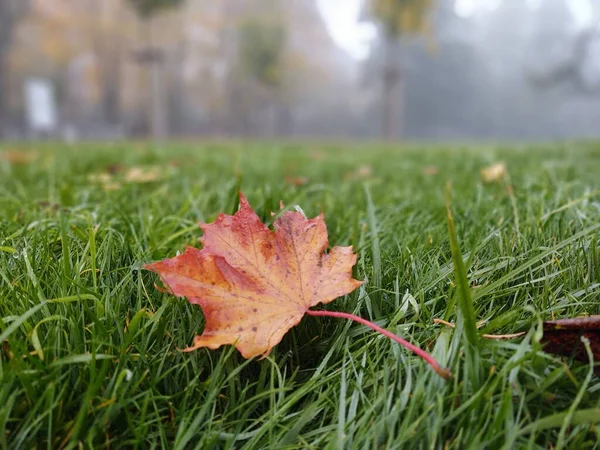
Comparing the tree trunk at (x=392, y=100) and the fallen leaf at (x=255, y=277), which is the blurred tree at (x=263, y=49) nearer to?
the tree trunk at (x=392, y=100)

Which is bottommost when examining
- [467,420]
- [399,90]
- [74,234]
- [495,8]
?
[467,420]

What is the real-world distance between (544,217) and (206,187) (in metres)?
1.29

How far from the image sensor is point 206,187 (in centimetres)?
197

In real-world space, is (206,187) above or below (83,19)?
below

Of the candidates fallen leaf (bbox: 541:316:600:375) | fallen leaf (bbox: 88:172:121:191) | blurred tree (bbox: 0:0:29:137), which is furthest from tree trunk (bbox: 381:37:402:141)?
fallen leaf (bbox: 541:316:600:375)

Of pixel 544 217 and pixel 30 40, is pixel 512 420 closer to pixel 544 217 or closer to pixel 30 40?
pixel 544 217

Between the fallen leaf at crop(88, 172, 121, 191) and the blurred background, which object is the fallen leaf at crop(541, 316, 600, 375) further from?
the blurred background

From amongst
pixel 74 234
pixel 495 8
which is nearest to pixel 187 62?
pixel 495 8

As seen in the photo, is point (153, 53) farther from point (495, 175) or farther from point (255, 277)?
point (255, 277)

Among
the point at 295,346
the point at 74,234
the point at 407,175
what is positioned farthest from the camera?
the point at 407,175

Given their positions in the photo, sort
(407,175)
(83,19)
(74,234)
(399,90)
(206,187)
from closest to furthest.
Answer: (74,234)
(206,187)
(407,175)
(399,90)
(83,19)

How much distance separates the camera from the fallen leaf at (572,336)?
2.03 feet

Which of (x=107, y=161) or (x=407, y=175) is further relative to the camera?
(x=107, y=161)

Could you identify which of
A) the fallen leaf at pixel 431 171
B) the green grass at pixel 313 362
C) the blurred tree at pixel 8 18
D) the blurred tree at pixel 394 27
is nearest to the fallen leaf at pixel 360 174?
the fallen leaf at pixel 431 171
